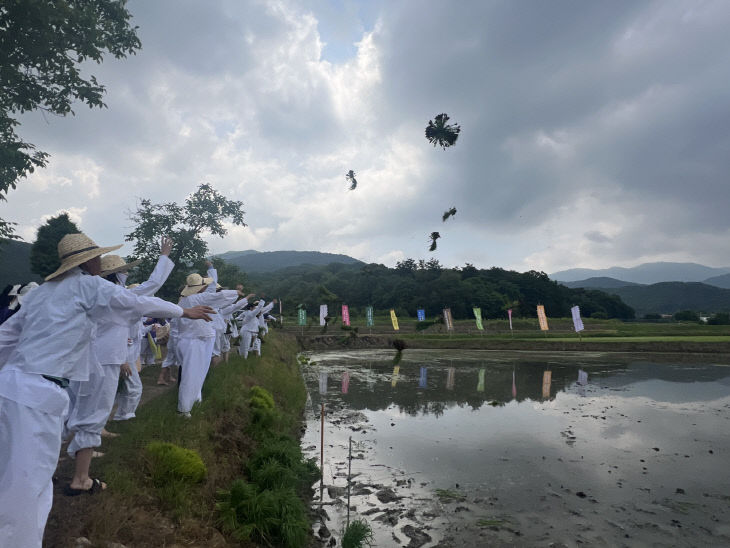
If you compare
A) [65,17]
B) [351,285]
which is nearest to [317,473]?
[65,17]

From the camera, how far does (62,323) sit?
3.00 m

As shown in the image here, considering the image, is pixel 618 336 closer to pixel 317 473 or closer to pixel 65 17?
pixel 317 473

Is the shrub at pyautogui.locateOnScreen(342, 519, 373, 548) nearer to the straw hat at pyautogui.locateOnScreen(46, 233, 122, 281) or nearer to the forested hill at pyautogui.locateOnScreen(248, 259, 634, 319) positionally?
the straw hat at pyautogui.locateOnScreen(46, 233, 122, 281)

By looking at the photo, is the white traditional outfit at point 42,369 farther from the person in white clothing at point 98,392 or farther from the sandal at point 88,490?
the sandal at point 88,490

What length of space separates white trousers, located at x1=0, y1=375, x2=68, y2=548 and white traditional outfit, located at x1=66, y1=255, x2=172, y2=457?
0.90m

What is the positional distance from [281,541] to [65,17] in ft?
49.9

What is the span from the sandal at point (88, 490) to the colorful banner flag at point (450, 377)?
13.3 meters

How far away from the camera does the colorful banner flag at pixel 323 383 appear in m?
15.5

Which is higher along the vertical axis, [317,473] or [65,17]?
[65,17]

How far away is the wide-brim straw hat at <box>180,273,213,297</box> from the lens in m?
7.47

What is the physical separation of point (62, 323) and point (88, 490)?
75.7 inches

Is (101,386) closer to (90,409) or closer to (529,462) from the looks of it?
(90,409)

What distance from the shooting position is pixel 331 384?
1702 cm

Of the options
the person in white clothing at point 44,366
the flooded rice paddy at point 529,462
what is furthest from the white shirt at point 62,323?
the flooded rice paddy at point 529,462
